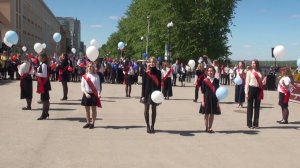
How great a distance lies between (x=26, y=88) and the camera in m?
12.1

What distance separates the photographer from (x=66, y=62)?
51.9 ft

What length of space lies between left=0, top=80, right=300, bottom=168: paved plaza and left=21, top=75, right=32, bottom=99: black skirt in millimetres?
493

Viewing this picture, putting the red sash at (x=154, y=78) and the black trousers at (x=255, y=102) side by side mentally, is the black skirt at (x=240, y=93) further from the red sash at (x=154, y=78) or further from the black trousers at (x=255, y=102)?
the red sash at (x=154, y=78)

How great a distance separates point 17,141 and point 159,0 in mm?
38282

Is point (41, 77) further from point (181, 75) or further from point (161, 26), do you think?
point (161, 26)

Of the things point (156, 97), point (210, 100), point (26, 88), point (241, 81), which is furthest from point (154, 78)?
point (241, 81)

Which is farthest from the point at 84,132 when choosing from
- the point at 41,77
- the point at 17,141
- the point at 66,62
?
the point at 66,62

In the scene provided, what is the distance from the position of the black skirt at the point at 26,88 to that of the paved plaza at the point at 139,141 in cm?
49

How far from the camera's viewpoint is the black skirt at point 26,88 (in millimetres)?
12148

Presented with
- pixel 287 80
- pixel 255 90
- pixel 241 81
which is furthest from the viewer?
pixel 241 81

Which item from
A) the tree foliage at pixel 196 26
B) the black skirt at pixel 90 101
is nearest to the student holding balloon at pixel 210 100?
the black skirt at pixel 90 101

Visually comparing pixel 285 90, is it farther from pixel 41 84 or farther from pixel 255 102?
pixel 41 84

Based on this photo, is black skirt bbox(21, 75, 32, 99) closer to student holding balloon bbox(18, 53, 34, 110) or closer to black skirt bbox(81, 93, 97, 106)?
student holding balloon bbox(18, 53, 34, 110)

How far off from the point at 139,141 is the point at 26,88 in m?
5.12
